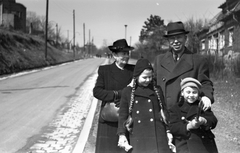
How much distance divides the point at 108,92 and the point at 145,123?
609 mm

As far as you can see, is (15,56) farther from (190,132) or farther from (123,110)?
(190,132)

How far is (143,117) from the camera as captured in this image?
9.41ft

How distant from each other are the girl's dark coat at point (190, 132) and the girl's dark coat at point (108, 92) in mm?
732

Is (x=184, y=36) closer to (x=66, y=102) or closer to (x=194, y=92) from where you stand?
(x=194, y=92)

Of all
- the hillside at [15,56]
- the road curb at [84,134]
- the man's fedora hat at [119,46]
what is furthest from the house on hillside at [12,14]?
the man's fedora hat at [119,46]

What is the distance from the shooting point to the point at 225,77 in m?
13.1

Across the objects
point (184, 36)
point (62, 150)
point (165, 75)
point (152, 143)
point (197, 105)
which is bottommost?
point (62, 150)

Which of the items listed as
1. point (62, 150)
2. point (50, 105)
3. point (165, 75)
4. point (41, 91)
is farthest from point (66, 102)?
point (165, 75)

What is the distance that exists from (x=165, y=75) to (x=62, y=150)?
9.18ft

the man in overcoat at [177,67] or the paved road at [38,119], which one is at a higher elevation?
the man in overcoat at [177,67]

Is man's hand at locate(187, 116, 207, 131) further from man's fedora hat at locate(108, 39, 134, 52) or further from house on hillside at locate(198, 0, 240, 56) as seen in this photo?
house on hillside at locate(198, 0, 240, 56)

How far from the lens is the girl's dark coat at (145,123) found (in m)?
2.81

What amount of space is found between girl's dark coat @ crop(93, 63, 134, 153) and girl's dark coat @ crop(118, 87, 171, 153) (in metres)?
0.36

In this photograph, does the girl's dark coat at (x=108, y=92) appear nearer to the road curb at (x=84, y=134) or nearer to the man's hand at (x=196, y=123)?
the man's hand at (x=196, y=123)
